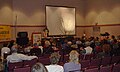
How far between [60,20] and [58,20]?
228 millimetres

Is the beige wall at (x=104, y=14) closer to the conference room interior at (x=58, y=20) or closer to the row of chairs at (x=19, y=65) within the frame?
the conference room interior at (x=58, y=20)

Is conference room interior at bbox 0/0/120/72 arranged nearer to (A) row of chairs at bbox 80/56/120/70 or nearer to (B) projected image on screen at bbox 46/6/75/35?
(B) projected image on screen at bbox 46/6/75/35

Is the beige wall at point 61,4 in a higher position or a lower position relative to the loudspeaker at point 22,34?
higher

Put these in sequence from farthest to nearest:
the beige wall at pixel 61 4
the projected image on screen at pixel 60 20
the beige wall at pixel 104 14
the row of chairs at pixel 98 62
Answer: the projected image on screen at pixel 60 20 < the beige wall at pixel 104 14 < the beige wall at pixel 61 4 < the row of chairs at pixel 98 62

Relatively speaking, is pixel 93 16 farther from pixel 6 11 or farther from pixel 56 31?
pixel 6 11

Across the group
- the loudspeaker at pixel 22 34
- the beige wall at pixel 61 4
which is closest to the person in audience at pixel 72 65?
the beige wall at pixel 61 4

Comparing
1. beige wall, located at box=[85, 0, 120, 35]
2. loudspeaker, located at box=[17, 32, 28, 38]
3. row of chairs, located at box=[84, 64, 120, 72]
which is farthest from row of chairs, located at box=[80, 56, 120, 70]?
beige wall, located at box=[85, 0, 120, 35]

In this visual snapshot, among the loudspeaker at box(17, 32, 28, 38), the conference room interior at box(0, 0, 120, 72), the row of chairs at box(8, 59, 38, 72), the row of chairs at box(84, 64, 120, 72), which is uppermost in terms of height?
the conference room interior at box(0, 0, 120, 72)

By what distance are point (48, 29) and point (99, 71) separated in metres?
13.4

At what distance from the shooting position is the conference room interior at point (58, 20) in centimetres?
1655

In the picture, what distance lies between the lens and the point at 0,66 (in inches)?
361

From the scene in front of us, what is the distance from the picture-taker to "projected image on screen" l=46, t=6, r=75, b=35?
1875 centimetres

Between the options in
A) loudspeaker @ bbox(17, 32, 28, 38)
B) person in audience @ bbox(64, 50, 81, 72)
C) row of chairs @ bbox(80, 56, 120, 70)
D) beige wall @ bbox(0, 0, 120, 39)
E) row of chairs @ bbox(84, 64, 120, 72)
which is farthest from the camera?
Answer: beige wall @ bbox(0, 0, 120, 39)

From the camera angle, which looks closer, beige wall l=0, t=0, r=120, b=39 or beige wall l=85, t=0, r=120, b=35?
beige wall l=0, t=0, r=120, b=39
